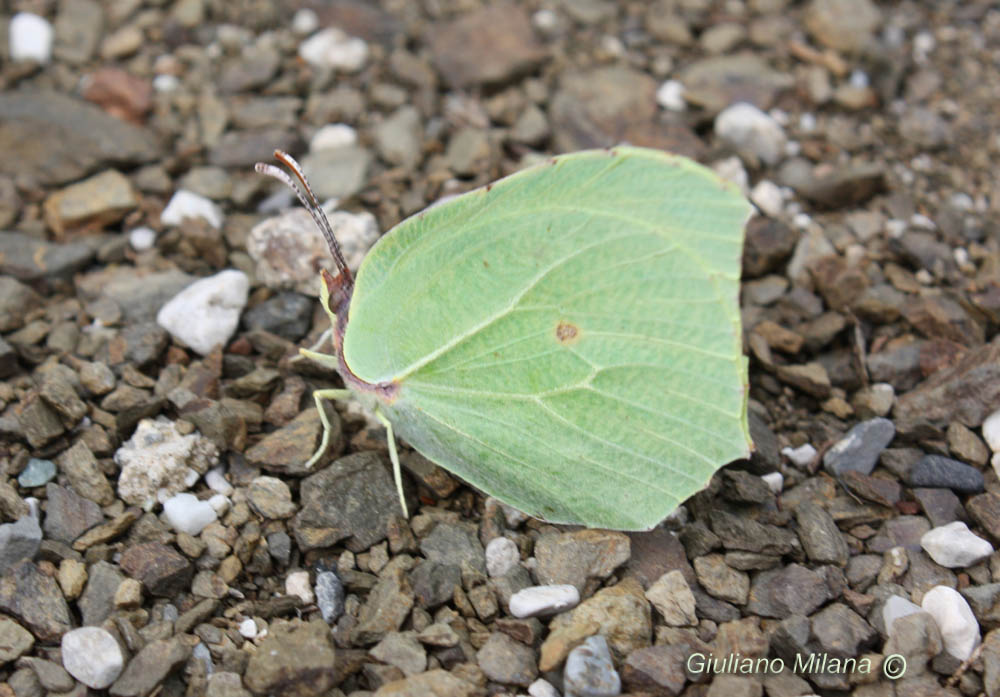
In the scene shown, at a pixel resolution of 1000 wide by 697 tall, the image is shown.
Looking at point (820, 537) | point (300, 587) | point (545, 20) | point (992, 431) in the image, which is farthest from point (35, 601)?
point (545, 20)

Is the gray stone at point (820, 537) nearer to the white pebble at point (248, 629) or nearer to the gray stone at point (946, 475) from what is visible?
the gray stone at point (946, 475)

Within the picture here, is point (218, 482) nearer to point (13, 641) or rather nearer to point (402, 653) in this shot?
point (13, 641)

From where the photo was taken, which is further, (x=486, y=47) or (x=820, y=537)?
(x=486, y=47)

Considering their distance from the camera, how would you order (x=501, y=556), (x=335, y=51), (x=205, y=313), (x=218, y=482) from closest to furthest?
(x=501, y=556) < (x=218, y=482) < (x=205, y=313) < (x=335, y=51)

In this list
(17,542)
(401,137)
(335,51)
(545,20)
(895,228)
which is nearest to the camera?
(17,542)

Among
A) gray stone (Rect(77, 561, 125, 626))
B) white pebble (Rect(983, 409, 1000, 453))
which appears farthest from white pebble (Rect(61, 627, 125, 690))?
white pebble (Rect(983, 409, 1000, 453))

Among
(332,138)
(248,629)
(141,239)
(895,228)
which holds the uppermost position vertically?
(332,138)

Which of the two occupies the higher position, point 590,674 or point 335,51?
point 335,51

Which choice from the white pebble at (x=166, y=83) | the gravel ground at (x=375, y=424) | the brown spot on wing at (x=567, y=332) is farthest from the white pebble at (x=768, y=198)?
the white pebble at (x=166, y=83)
